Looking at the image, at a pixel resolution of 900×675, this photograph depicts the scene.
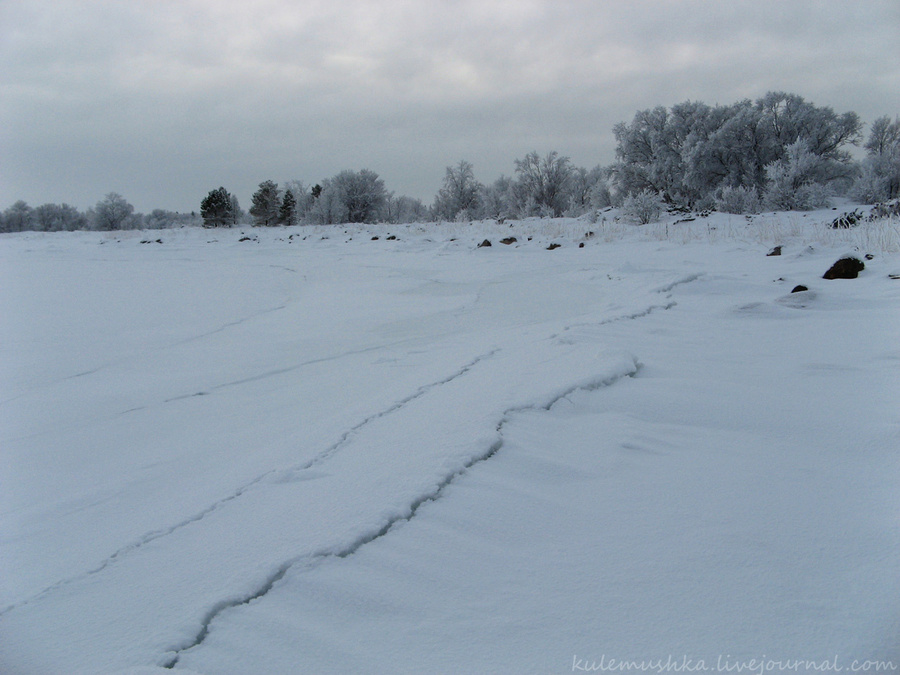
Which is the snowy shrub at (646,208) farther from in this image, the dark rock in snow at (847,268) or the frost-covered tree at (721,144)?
the dark rock in snow at (847,268)

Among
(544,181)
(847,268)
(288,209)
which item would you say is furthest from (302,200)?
(847,268)

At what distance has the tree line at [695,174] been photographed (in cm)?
1395

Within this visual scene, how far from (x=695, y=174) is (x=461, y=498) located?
762 inches

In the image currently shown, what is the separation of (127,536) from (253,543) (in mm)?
356

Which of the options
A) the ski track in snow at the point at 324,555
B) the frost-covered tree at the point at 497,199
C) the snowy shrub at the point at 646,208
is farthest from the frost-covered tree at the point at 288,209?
the ski track in snow at the point at 324,555

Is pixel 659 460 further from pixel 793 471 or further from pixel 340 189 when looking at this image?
pixel 340 189

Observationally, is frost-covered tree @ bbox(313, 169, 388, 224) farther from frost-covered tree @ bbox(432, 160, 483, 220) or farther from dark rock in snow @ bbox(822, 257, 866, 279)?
dark rock in snow @ bbox(822, 257, 866, 279)

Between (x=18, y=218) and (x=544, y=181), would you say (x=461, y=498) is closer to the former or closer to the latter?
(x=544, y=181)

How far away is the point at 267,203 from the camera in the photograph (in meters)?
36.2

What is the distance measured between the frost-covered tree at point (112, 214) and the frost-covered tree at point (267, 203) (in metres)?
8.85

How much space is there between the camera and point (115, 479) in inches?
64.5

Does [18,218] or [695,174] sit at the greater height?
[18,218]

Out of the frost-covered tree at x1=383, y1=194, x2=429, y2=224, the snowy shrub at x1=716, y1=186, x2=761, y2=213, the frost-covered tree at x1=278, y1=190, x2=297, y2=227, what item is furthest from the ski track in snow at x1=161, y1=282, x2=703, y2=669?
the frost-covered tree at x1=278, y1=190, x2=297, y2=227

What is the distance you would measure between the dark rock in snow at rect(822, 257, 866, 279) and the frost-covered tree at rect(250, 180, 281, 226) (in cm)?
3504
